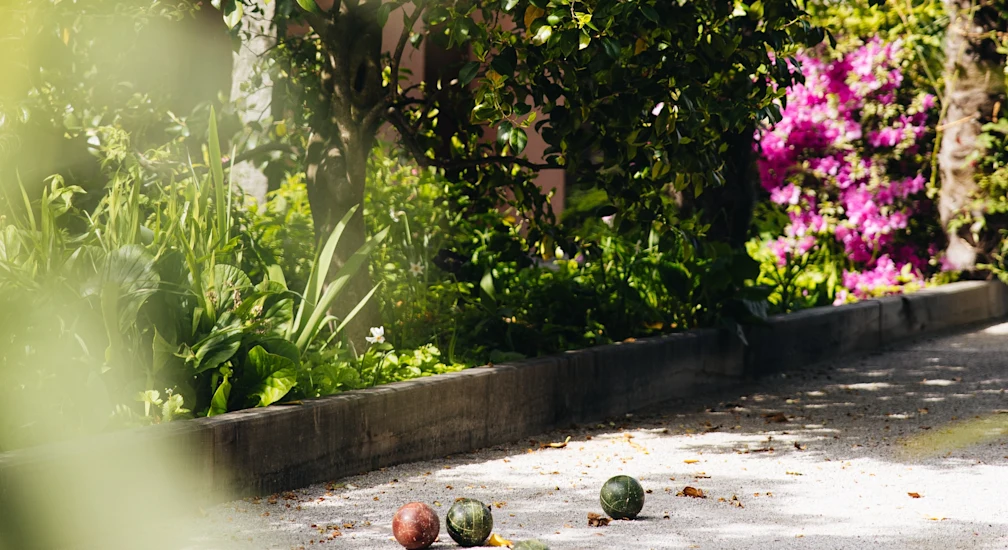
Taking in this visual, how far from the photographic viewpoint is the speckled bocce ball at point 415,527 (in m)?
3.84

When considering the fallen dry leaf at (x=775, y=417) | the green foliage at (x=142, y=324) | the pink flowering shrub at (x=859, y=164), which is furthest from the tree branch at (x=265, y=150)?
the pink flowering shrub at (x=859, y=164)

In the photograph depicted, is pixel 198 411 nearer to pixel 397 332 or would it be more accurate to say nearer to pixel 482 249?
pixel 397 332

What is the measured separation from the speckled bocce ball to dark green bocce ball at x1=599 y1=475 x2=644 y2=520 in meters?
0.69

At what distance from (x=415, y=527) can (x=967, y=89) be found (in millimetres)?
8143

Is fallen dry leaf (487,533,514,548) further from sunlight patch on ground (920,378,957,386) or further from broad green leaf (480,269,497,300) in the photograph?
sunlight patch on ground (920,378,957,386)

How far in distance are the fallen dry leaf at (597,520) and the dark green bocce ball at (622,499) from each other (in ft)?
0.12

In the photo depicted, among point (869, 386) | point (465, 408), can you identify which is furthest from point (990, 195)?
point (465, 408)

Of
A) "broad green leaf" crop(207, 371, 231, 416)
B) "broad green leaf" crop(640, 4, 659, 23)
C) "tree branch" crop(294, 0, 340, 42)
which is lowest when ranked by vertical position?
"broad green leaf" crop(207, 371, 231, 416)

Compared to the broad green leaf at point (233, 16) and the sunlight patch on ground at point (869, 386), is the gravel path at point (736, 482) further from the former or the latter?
the broad green leaf at point (233, 16)

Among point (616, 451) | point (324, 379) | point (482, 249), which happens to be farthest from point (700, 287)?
point (324, 379)

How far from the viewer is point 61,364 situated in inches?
173

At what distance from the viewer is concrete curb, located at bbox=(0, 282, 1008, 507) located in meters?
4.45

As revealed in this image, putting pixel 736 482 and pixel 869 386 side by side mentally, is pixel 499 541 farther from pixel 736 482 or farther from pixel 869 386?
pixel 869 386

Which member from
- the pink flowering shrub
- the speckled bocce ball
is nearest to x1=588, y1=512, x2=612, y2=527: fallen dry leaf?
the speckled bocce ball
